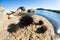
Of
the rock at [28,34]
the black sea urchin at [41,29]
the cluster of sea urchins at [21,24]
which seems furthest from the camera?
the cluster of sea urchins at [21,24]

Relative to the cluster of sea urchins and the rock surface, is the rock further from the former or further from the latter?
the cluster of sea urchins

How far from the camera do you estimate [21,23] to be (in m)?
35.0

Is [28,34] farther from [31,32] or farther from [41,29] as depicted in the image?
[41,29]

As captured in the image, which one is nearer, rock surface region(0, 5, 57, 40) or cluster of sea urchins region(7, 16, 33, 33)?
rock surface region(0, 5, 57, 40)

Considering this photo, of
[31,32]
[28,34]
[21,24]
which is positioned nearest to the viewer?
[28,34]

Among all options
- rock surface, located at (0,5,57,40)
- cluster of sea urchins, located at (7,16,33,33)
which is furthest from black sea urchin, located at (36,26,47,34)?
cluster of sea urchins, located at (7,16,33,33)

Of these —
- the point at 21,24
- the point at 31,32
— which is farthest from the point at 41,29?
the point at 21,24

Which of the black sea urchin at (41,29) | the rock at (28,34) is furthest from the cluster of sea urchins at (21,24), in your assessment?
the black sea urchin at (41,29)

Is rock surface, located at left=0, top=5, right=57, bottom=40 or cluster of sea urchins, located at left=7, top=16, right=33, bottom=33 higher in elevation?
cluster of sea urchins, located at left=7, top=16, right=33, bottom=33

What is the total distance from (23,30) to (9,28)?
13.0 feet

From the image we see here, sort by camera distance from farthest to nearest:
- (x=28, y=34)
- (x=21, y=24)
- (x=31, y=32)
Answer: (x=21, y=24)
(x=31, y=32)
(x=28, y=34)

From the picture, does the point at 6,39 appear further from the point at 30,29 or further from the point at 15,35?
the point at 30,29

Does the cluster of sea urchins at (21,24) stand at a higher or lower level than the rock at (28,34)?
higher

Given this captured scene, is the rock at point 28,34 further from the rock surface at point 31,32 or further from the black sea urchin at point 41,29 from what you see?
the black sea urchin at point 41,29
